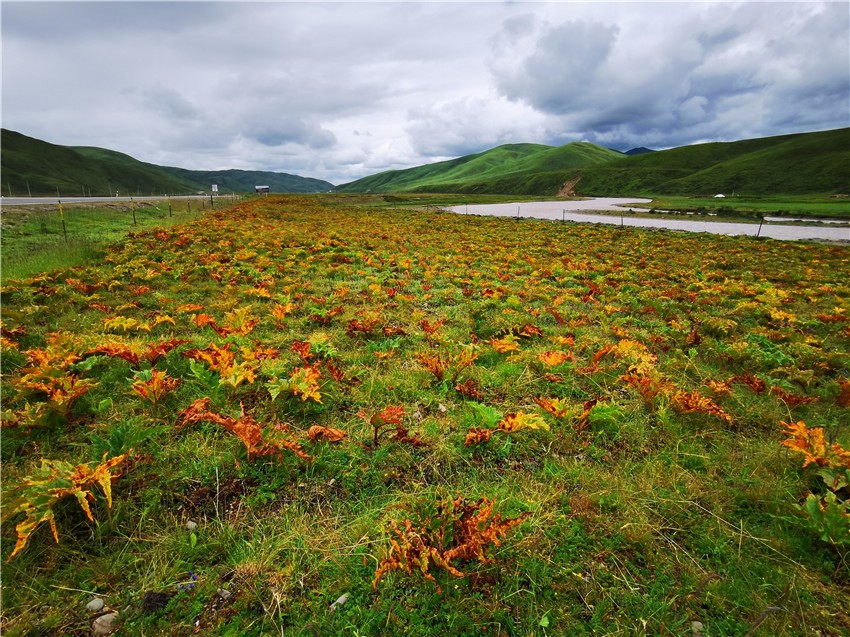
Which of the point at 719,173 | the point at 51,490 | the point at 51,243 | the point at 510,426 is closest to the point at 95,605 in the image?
the point at 51,490

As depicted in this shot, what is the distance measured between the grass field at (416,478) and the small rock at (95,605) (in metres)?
0.04

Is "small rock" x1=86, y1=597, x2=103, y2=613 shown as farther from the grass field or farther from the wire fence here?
the wire fence

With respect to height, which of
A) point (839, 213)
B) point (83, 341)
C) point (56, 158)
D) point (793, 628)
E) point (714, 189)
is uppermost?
point (56, 158)

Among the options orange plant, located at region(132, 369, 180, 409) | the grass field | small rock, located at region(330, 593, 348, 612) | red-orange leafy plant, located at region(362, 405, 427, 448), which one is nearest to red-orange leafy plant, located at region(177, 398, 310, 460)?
the grass field

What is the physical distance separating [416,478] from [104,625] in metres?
2.38

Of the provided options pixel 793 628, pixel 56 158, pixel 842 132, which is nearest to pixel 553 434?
pixel 793 628

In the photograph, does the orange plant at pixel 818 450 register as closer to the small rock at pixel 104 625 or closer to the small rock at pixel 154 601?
the small rock at pixel 154 601

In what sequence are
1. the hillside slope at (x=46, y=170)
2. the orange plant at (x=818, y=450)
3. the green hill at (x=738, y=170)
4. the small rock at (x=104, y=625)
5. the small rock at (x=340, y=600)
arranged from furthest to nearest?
the hillside slope at (x=46, y=170) → the green hill at (x=738, y=170) → the orange plant at (x=818, y=450) → the small rock at (x=340, y=600) → the small rock at (x=104, y=625)

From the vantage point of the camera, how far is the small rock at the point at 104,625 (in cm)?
221

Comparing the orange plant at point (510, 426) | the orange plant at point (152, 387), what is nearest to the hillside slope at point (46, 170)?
the orange plant at point (152, 387)

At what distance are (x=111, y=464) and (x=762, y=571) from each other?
17.1ft

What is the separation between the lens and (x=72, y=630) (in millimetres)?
2207

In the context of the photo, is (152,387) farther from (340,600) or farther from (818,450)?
(818,450)

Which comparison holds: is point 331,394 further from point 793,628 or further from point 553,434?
point 793,628
